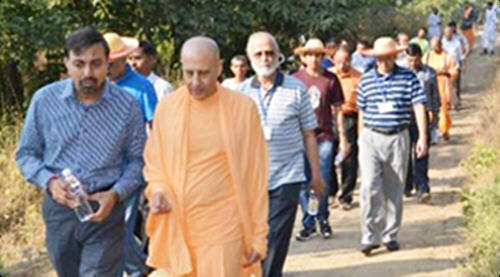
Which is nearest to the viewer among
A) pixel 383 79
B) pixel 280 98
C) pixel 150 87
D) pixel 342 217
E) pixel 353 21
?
pixel 280 98

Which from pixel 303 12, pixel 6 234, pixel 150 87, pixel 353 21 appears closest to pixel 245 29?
pixel 303 12

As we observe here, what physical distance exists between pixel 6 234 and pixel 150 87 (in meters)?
4.27

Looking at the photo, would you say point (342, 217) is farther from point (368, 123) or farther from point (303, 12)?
point (303, 12)

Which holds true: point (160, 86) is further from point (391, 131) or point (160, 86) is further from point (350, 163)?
point (350, 163)

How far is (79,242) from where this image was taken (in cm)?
563

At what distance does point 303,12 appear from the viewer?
17.0 meters

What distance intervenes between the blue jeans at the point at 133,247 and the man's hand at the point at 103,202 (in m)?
2.32

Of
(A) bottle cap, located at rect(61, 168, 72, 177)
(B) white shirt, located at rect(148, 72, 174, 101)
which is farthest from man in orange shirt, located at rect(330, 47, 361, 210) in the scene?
(A) bottle cap, located at rect(61, 168, 72, 177)

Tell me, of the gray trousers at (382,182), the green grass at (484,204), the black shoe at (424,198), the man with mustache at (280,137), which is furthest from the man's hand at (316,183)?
the black shoe at (424,198)

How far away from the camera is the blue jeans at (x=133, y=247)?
787cm

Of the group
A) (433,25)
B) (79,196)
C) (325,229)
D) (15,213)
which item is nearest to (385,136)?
(325,229)

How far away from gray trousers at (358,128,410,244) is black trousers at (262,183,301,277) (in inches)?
81.9

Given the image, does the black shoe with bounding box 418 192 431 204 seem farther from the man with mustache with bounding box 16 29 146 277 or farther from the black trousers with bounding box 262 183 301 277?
the man with mustache with bounding box 16 29 146 277

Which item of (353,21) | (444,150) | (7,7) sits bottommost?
(444,150)
